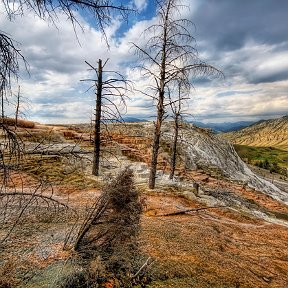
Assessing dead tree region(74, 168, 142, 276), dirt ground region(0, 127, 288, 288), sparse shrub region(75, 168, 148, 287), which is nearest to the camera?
dirt ground region(0, 127, 288, 288)

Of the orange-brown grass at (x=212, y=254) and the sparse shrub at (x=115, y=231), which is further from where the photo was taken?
the orange-brown grass at (x=212, y=254)

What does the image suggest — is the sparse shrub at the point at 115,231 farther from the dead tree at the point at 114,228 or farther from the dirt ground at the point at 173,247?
the dirt ground at the point at 173,247

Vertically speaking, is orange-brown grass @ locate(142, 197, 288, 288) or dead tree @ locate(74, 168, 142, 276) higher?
dead tree @ locate(74, 168, 142, 276)

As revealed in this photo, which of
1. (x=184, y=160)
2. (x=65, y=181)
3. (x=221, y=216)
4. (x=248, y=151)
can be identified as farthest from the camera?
(x=248, y=151)

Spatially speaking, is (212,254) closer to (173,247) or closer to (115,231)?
(173,247)

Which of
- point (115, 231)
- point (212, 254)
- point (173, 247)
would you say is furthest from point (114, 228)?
point (212, 254)

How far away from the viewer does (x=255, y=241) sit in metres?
11.0

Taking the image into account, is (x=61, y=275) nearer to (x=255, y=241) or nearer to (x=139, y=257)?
(x=139, y=257)

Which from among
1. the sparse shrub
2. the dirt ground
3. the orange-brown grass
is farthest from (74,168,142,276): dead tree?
the orange-brown grass

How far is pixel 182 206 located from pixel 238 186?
14169mm

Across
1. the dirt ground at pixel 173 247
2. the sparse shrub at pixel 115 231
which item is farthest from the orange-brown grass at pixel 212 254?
the sparse shrub at pixel 115 231

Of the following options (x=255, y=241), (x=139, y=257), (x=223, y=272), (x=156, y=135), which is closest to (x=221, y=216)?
(x=255, y=241)

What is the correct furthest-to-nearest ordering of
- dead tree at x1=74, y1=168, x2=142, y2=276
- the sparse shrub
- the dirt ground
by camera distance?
dead tree at x1=74, y1=168, x2=142, y2=276 < the sparse shrub < the dirt ground

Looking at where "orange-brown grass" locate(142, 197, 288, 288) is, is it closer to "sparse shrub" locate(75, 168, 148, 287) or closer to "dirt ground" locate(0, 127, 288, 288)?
"dirt ground" locate(0, 127, 288, 288)
